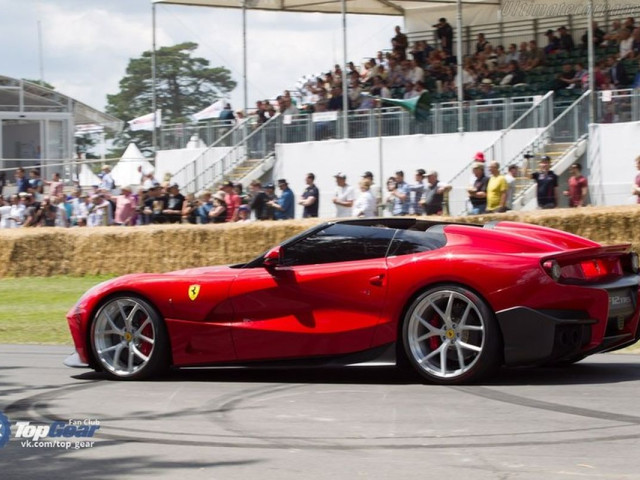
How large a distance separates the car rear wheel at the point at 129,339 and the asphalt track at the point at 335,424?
0.64 feet

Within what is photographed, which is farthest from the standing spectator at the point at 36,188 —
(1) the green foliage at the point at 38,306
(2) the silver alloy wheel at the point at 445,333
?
(2) the silver alloy wheel at the point at 445,333

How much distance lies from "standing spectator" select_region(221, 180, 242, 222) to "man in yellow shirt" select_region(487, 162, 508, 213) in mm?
5397

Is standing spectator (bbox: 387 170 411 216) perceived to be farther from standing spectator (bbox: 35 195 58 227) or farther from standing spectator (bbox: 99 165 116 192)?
standing spectator (bbox: 99 165 116 192)

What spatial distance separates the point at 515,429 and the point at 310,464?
53.4 inches

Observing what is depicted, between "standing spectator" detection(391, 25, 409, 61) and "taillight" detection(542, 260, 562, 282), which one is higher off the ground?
"standing spectator" detection(391, 25, 409, 61)

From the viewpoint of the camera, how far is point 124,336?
9148mm

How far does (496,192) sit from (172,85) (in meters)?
85.4

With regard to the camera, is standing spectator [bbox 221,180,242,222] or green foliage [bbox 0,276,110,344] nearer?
green foliage [bbox 0,276,110,344]

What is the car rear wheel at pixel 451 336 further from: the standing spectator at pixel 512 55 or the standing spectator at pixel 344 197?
the standing spectator at pixel 512 55

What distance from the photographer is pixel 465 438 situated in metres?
6.29

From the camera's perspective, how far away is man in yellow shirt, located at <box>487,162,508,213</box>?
18.2 m

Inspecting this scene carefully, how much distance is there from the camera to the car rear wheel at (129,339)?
8961 millimetres

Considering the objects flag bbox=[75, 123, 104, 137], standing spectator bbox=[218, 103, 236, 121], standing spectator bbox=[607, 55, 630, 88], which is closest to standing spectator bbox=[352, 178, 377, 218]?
standing spectator bbox=[607, 55, 630, 88]

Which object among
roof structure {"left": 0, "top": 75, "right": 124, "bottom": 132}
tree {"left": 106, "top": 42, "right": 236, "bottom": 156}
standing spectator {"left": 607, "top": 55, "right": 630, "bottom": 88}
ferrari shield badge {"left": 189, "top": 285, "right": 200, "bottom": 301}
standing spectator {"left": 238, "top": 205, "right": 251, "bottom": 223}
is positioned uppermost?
tree {"left": 106, "top": 42, "right": 236, "bottom": 156}
